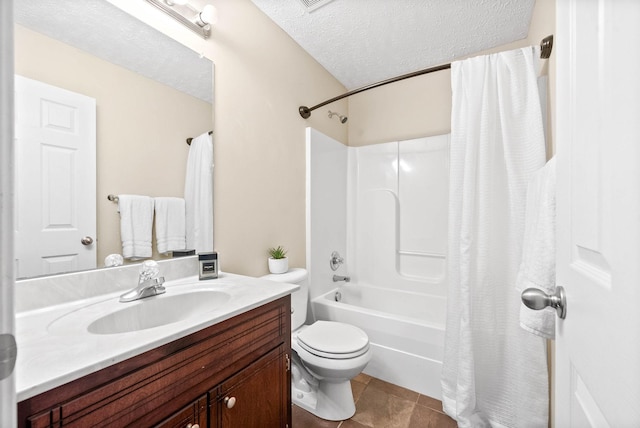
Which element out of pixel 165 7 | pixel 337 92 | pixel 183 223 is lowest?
pixel 183 223

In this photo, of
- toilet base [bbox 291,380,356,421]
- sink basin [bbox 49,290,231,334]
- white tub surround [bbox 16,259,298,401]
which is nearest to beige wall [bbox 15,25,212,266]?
white tub surround [bbox 16,259,298,401]

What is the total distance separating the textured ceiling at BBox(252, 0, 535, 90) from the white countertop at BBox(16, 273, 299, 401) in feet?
5.93

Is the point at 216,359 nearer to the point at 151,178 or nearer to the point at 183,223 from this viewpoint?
the point at 183,223

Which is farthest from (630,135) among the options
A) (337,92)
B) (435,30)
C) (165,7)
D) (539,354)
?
(337,92)

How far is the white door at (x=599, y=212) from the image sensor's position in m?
0.32

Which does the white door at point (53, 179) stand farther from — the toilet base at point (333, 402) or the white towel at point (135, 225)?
the toilet base at point (333, 402)

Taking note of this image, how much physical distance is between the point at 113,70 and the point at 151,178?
439 mm

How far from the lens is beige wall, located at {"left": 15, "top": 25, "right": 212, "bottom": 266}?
91 cm

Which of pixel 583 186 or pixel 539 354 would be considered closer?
pixel 583 186

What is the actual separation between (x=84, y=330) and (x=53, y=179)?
0.54 m

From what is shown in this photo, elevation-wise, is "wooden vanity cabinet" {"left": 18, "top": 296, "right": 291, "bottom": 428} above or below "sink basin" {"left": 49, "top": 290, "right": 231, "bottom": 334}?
below

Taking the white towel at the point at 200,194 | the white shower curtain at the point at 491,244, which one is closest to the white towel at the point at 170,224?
the white towel at the point at 200,194

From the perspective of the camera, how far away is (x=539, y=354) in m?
1.33

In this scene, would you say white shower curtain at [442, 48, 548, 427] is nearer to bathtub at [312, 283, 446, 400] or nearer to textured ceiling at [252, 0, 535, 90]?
bathtub at [312, 283, 446, 400]
